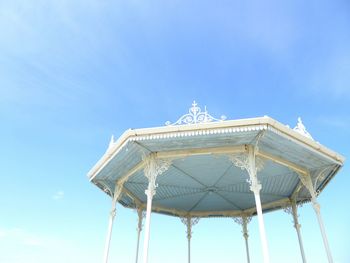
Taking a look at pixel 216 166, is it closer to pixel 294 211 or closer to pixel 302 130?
pixel 302 130

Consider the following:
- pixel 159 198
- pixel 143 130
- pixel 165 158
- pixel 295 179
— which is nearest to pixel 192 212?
pixel 159 198

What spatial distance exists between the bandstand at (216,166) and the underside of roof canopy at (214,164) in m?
0.03

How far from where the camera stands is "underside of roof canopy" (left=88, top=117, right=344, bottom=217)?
26.4 feet

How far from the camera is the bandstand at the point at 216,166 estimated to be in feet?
26.1

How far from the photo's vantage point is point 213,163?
10.1 meters

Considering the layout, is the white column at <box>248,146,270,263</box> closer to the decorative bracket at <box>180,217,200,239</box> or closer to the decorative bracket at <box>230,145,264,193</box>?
the decorative bracket at <box>230,145,264,193</box>

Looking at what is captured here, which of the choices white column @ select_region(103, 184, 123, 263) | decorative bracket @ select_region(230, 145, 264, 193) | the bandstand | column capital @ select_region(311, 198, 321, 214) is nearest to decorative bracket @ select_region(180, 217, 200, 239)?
the bandstand

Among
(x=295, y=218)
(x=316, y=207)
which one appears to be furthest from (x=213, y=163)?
(x=295, y=218)

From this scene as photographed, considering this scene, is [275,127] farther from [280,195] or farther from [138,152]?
[280,195]

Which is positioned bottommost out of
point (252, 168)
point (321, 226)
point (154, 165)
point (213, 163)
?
point (321, 226)

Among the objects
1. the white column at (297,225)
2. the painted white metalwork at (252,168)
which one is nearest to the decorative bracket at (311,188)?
the painted white metalwork at (252,168)

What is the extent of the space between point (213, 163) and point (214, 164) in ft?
0.33

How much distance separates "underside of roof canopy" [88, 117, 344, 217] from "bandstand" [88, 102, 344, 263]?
3cm

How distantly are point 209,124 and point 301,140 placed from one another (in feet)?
8.97
